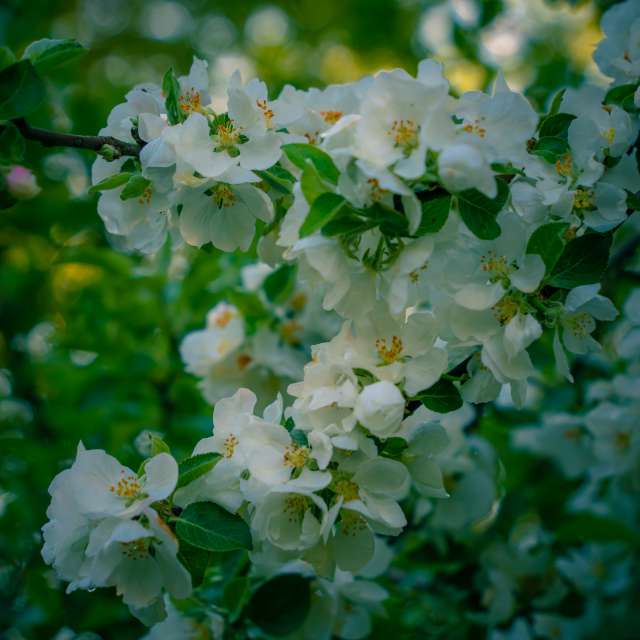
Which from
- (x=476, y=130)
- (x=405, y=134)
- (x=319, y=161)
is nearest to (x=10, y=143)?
(x=319, y=161)

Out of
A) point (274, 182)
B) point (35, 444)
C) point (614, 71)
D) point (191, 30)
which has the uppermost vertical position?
point (614, 71)

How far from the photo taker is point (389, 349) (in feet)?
4.49

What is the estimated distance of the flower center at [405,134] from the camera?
123 cm

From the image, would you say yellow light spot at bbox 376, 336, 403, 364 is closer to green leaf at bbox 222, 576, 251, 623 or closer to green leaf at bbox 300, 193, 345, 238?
green leaf at bbox 300, 193, 345, 238

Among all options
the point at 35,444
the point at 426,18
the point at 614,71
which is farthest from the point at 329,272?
the point at 426,18

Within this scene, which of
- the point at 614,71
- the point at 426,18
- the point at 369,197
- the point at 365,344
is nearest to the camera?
the point at 369,197

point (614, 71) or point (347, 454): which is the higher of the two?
point (614, 71)

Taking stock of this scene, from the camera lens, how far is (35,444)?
2555 mm

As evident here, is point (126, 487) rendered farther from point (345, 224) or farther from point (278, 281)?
point (278, 281)

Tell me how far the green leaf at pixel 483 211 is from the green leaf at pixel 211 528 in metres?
0.63

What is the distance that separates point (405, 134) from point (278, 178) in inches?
12.8

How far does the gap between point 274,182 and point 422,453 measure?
585mm

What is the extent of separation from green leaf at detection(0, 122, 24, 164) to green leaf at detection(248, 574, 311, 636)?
1.00 m

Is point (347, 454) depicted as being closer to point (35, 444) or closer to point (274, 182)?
point (274, 182)
